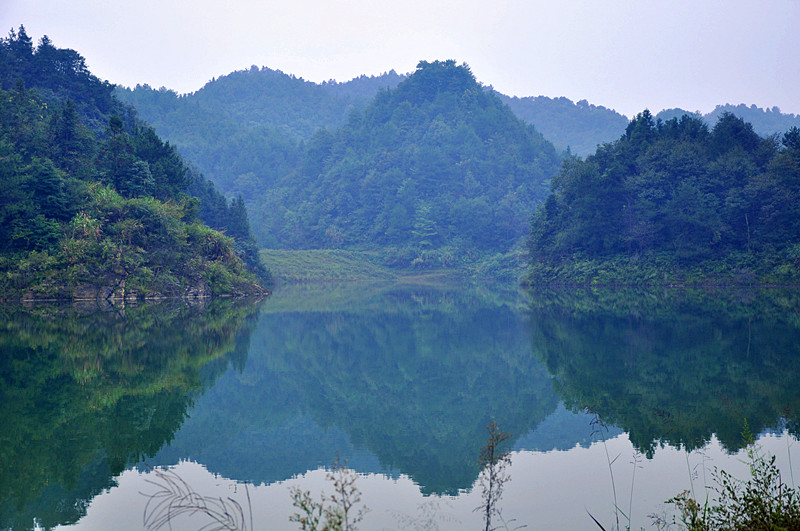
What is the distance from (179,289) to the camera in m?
35.6

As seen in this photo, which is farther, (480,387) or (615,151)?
(615,151)

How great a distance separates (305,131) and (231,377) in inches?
6108

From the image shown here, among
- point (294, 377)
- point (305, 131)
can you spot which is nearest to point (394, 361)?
point (294, 377)

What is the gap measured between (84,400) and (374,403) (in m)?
4.39

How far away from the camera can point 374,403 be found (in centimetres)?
1066

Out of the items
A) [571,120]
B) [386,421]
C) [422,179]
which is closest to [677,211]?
[386,421]

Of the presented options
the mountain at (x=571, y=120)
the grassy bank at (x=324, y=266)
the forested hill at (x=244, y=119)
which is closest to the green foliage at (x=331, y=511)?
the grassy bank at (x=324, y=266)

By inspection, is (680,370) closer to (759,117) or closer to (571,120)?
(571,120)

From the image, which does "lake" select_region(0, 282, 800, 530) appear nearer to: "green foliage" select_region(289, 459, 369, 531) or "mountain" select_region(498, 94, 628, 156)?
"green foliage" select_region(289, 459, 369, 531)

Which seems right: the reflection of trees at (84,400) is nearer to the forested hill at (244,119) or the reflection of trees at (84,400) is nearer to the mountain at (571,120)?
the forested hill at (244,119)

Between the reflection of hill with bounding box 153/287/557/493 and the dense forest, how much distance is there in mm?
15573

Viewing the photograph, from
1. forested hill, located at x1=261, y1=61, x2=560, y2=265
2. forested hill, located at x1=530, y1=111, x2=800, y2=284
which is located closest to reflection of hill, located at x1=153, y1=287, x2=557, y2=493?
forested hill, located at x1=530, y1=111, x2=800, y2=284

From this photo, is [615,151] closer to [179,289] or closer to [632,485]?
[179,289]

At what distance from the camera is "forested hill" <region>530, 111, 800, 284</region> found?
138 ft
